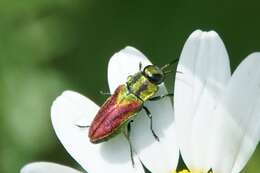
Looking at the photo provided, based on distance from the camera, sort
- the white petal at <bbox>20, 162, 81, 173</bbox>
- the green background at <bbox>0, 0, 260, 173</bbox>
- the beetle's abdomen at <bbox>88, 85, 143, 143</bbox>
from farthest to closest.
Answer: the green background at <bbox>0, 0, 260, 173</bbox>, the beetle's abdomen at <bbox>88, 85, 143, 143</bbox>, the white petal at <bbox>20, 162, 81, 173</bbox>

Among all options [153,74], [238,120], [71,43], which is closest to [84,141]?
[153,74]

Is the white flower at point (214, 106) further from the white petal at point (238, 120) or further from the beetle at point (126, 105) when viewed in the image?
the beetle at point (126, 105)

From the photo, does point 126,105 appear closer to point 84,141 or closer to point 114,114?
point 114,114

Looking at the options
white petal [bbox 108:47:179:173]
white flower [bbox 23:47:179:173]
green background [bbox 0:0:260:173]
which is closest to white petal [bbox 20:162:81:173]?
white flower [bbox 23:47:179:173]

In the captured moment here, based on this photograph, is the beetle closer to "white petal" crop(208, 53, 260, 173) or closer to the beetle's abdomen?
the beetle's abdomen

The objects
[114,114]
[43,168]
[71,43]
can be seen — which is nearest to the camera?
[43,168]

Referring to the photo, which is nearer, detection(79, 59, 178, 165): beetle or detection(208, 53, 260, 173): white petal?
detection(208, 53, 260, 173): white petal
